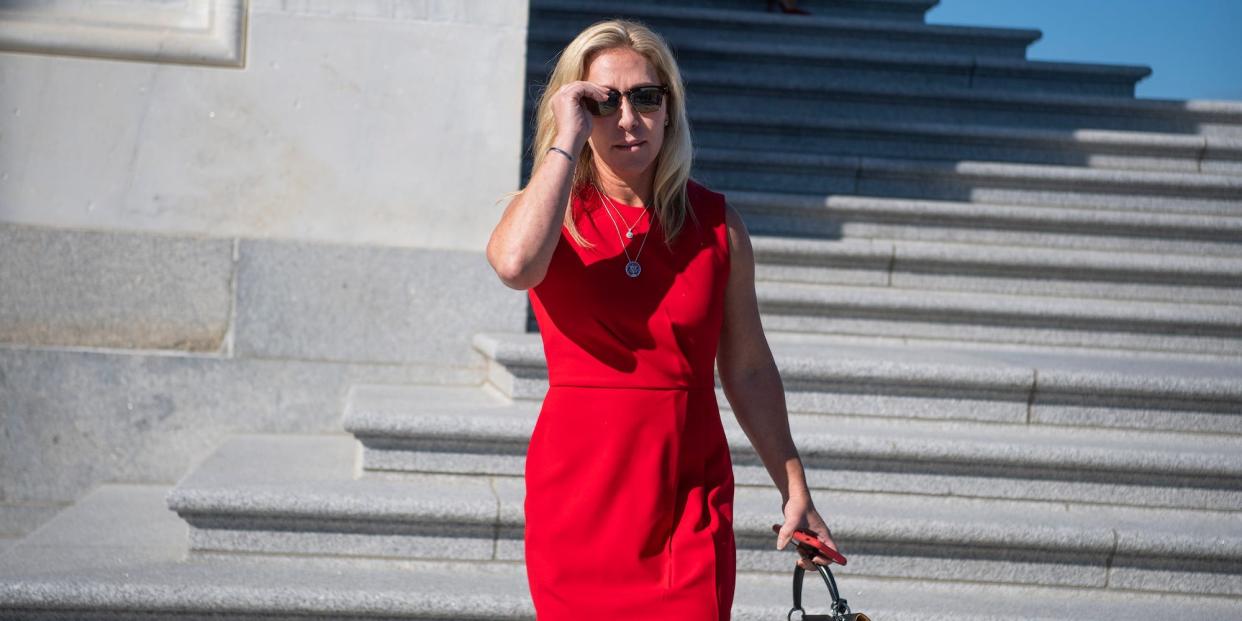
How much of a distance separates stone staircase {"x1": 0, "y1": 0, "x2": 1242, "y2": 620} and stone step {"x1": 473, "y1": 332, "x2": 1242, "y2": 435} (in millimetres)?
11

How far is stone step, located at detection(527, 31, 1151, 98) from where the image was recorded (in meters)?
7.62

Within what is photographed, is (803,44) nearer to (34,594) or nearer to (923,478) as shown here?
(923,478)

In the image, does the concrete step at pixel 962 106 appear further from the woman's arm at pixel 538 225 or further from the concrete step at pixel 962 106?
the woman's arm at pixel 538 225

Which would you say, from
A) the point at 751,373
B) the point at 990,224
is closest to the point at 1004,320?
the point at 990,224

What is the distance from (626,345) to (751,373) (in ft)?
1.05

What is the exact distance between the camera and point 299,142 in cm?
510

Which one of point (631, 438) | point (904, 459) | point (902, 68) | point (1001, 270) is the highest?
point (902, 68)

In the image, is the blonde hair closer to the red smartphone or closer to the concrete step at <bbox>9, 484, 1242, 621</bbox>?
the red smartphone

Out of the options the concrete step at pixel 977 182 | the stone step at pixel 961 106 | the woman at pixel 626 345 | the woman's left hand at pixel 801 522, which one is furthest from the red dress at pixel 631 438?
the stone step at pixel 961 106

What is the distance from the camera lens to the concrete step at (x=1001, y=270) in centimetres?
595

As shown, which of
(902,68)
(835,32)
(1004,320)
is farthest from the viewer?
(835,32)

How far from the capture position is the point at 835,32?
813 cm

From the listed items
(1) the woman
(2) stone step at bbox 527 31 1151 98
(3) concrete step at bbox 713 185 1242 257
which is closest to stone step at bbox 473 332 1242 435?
(3) concrete step at bbox 713 185 1242 257

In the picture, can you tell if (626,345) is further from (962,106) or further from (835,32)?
(835,32)
